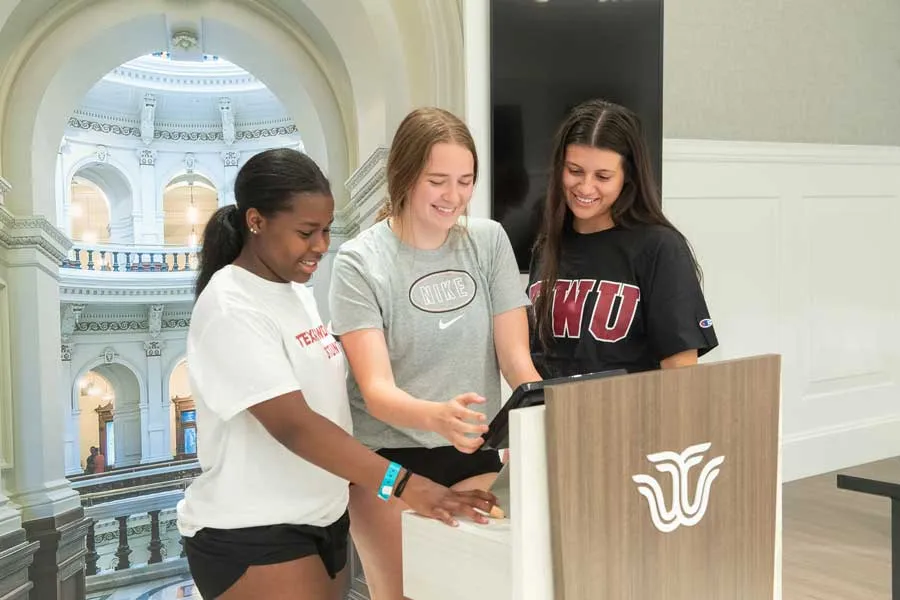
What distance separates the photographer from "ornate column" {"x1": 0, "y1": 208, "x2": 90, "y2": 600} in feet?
11.0

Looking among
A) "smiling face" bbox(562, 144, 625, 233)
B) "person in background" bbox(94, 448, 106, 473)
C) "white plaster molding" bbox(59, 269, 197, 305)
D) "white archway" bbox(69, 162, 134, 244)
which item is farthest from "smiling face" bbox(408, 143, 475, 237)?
"person in background" bbox(94, 448, 106, 473)

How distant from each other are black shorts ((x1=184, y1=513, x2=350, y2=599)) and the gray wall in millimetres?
2588

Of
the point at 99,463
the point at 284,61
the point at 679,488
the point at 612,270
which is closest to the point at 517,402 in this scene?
the point at 679,488

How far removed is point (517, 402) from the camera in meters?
0.93

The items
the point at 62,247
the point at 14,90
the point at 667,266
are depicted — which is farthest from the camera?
the point at 62,247

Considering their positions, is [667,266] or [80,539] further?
[80,539]

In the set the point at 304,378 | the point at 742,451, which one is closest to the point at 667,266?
the point at 742,451

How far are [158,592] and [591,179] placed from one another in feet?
15.9

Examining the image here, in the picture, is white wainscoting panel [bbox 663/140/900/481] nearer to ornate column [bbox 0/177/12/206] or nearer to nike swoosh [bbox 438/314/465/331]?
nike swoosh [bbox 438/314/465/331]

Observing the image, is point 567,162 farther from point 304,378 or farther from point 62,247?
point 62,247

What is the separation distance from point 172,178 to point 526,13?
7223mm

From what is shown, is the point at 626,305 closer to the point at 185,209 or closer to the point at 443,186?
the point at 443,186

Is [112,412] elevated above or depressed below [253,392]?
below

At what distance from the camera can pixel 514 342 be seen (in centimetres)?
136
